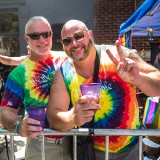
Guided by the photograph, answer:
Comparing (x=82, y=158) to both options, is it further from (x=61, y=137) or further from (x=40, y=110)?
(x=40, y=110)

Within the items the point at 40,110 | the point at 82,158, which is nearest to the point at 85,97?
the point at 40,110

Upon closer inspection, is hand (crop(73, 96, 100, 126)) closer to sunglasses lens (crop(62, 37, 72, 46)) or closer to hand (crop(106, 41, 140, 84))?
hand (crop(106, 41, 140, 84))

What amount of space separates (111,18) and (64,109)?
6.88 metres

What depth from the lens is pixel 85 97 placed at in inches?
90.2

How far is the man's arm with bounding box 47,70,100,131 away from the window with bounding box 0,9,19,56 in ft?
24.9

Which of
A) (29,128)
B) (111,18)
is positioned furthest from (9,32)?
(29,128)

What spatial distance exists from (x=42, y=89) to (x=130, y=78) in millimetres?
916

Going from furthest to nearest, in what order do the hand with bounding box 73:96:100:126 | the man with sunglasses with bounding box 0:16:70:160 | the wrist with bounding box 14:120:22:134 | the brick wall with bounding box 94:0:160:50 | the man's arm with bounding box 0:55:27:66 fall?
the brick wall with bounding box 94:0:160:50
the man's arm with bounding box 0:55:27:66
the man with sunglasses with bounding box 0:16:70:160
the wrist with bounding box 14:120:22:134
the hand with bounding box 73:96:100:126

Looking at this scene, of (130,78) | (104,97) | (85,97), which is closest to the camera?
(85,97)

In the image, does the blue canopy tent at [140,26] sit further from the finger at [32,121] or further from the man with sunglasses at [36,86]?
the finger at [32,121]

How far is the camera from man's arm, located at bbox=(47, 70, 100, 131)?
2.33 meters

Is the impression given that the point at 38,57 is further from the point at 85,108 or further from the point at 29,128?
the point at 85,108

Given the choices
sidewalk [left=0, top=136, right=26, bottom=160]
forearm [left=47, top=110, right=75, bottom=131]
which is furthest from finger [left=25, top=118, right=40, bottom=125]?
sidewalk [left=0, top=136, right=26, bottom=160]

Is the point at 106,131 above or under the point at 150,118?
above
